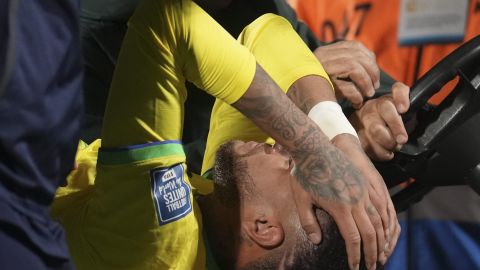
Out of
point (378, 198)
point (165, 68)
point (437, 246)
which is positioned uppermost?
point (165, 68)

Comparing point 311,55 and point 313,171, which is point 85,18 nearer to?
point 311,55

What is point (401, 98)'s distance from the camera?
121 centimetres

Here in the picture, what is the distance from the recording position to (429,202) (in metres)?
1.95

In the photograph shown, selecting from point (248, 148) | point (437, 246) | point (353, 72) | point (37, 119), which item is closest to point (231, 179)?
point (248, 148)

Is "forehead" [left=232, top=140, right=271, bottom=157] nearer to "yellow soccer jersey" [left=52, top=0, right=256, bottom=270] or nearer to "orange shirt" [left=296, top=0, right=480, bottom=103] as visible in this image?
"yellow soccer jersey" [left=52, top=0, right=256, bottom=270]

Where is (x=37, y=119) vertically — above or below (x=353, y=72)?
above

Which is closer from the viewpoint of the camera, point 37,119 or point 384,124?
point 37,119

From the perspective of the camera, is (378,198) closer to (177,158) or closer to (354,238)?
(354,238)

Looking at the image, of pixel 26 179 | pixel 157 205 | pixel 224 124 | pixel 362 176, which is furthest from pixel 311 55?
pixel 26 179

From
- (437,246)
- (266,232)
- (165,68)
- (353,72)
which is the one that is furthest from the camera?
(437,246)

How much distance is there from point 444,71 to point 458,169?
0.55 ft

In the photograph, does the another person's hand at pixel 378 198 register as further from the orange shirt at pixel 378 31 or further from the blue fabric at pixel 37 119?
the orange shirt at pixel 378 31

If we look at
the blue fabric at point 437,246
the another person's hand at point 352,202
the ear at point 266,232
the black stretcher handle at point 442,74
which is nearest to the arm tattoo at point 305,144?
the another person's hand at point 352,202

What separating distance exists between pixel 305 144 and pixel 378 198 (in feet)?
0.45
